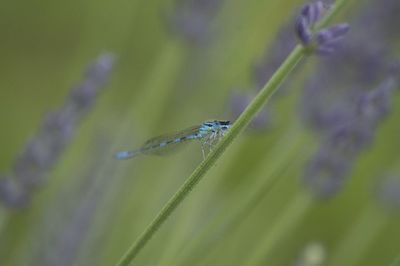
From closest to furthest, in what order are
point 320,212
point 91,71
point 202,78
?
1. point 91,71
2. point 202,78
3. point 320,212

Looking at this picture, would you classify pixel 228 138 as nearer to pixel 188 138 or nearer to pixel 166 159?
pixel 188 138

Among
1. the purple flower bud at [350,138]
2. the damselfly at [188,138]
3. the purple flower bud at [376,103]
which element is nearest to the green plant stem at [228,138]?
the damselfly at [188,138]

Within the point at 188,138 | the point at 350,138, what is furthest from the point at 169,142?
the point at 350,138

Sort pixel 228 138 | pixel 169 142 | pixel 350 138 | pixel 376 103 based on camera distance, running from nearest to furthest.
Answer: pixel 228 138, pixel 169 142, pixel 376 103, pixel 350 138

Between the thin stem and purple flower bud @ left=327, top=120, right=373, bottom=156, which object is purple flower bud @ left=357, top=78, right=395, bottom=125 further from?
the thin stem

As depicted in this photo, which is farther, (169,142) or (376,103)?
(376,103)

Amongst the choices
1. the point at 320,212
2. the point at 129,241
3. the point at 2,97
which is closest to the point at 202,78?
the point at 129,241

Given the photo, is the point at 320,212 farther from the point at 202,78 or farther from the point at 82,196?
the point at 82,196
